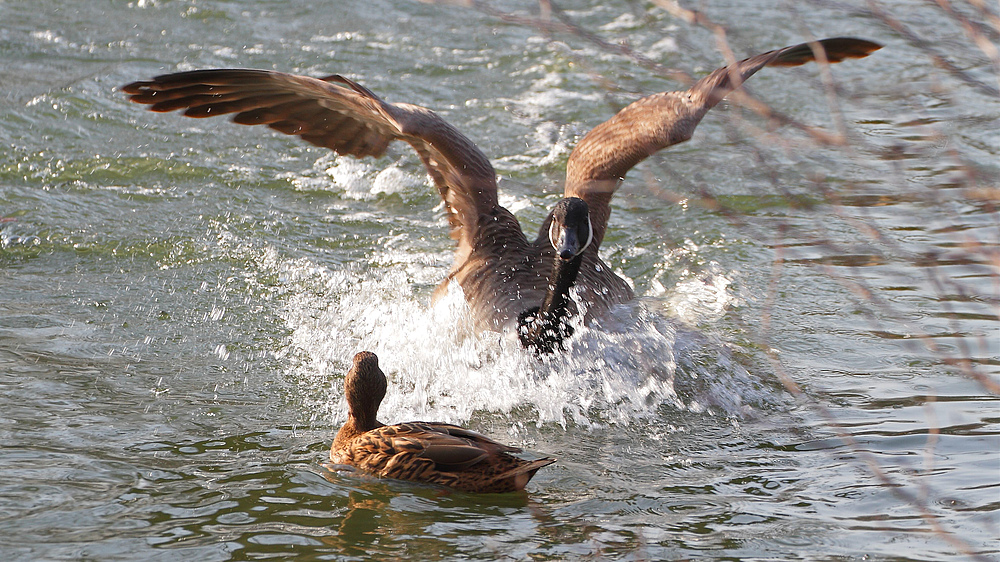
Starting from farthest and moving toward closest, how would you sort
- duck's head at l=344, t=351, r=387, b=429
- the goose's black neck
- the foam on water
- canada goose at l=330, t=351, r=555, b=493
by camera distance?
the goose's black neck
the foam on water
duck's head at l=344, t=351, r=387, b=429
canada goose at l=330, t=351, r=555, b=493

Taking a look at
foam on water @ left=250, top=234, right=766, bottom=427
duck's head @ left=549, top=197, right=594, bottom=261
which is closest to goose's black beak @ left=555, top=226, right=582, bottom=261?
duck's head @ left=549, top=197, right=594, bottom=261

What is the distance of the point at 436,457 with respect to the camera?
15.5ft

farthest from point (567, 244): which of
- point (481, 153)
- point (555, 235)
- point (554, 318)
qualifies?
point (481, 153)

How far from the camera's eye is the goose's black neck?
6.43 meters

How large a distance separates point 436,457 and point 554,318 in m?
1.99

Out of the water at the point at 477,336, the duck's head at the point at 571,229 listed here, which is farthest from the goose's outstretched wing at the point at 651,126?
the water at the point at 477,336

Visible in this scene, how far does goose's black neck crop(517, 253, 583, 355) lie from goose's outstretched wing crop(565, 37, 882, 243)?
2.01ft

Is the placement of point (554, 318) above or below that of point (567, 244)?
below

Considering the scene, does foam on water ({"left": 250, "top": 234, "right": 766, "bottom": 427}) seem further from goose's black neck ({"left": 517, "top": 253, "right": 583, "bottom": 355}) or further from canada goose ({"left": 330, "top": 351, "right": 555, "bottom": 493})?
canada goose ({"left": 330, "top": 351, "right": 555, "bottom": 493})

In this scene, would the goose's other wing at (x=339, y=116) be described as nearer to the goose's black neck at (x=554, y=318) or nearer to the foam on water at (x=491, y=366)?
the foam on water at (x=491, y=366)

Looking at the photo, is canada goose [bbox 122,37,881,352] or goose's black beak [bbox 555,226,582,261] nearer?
goose's black beak [bbox 555,226,582,261]

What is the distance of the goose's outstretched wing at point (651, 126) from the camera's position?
6.75 meters

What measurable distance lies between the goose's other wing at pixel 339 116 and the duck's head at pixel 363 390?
1.99 meters

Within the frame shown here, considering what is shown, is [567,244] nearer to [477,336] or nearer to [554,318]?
[554,318]
